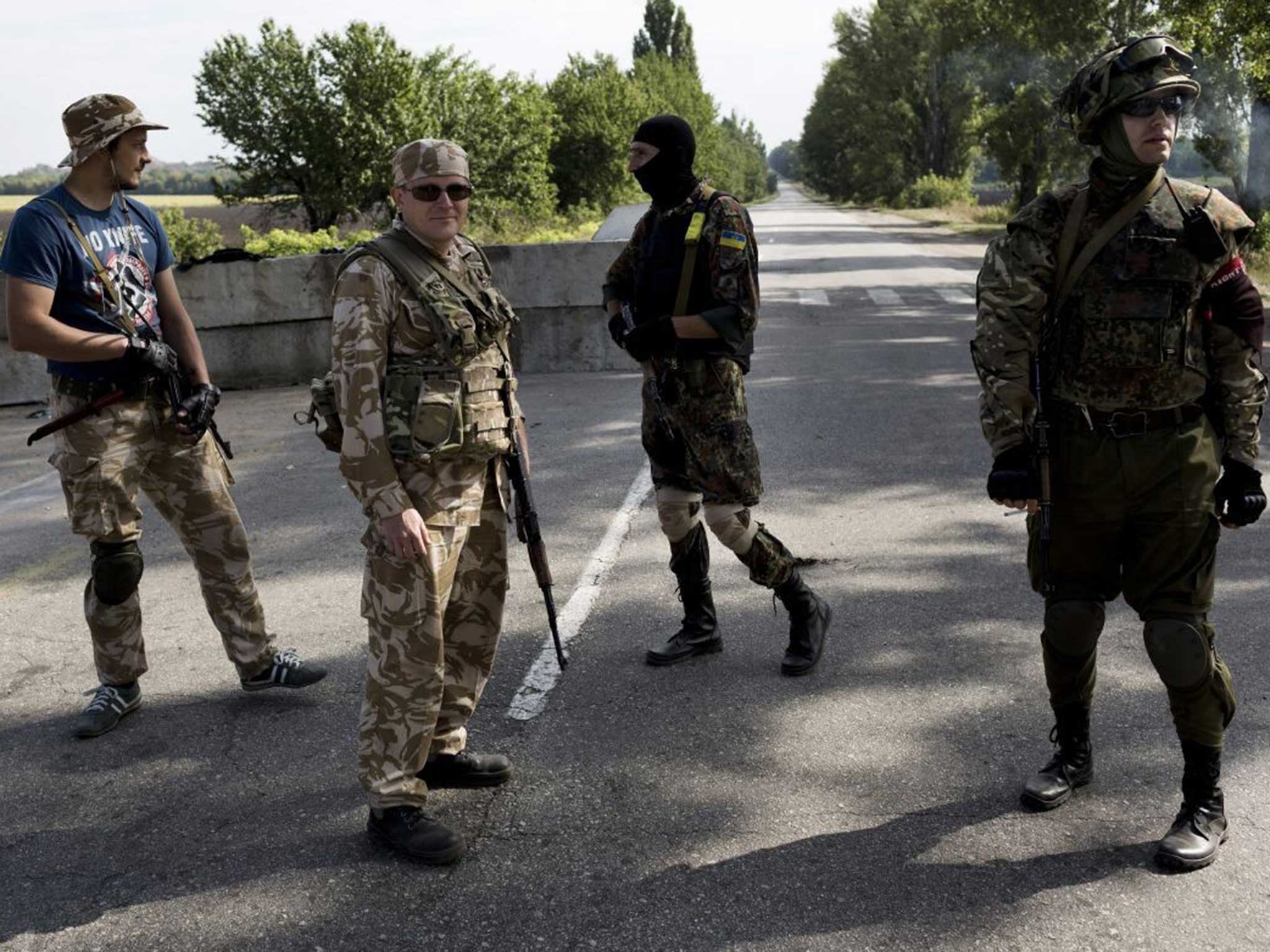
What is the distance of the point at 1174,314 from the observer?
3092 millimetres

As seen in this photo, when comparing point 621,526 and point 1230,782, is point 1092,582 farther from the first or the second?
point 621,526

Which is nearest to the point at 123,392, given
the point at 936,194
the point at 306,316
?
the point at 306,316

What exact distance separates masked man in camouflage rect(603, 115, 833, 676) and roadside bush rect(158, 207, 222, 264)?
359 inches

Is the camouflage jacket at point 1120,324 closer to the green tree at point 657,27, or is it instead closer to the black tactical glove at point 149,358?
the black tactical glove at point 149,358

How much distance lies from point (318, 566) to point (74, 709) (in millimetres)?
1749

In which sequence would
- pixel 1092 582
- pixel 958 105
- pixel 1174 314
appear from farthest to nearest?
1. pixel 958 105
2. pixel 1092 582
3. pixel 1174 314

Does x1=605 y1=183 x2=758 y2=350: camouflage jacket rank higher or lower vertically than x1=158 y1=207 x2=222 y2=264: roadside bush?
lower

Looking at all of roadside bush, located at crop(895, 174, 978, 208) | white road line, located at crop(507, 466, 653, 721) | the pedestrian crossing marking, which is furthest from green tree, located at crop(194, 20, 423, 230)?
roadside bush, located at crop(895, 174, 978, 208)

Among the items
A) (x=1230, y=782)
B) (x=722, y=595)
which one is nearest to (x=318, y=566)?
(x=722, y=595)

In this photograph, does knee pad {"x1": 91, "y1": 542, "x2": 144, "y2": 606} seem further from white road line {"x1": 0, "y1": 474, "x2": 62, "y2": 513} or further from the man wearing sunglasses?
white road line {"x1": 0, "y1": 474, "x2": 62, "y2": 513}

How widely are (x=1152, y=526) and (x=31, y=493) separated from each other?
739cm

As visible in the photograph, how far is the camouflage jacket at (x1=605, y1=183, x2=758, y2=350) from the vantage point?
423 centimetres

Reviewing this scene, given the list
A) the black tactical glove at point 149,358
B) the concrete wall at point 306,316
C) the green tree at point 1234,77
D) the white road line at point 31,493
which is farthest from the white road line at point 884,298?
the black tactical glove at point 149,358

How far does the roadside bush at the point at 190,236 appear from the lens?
13117mm
